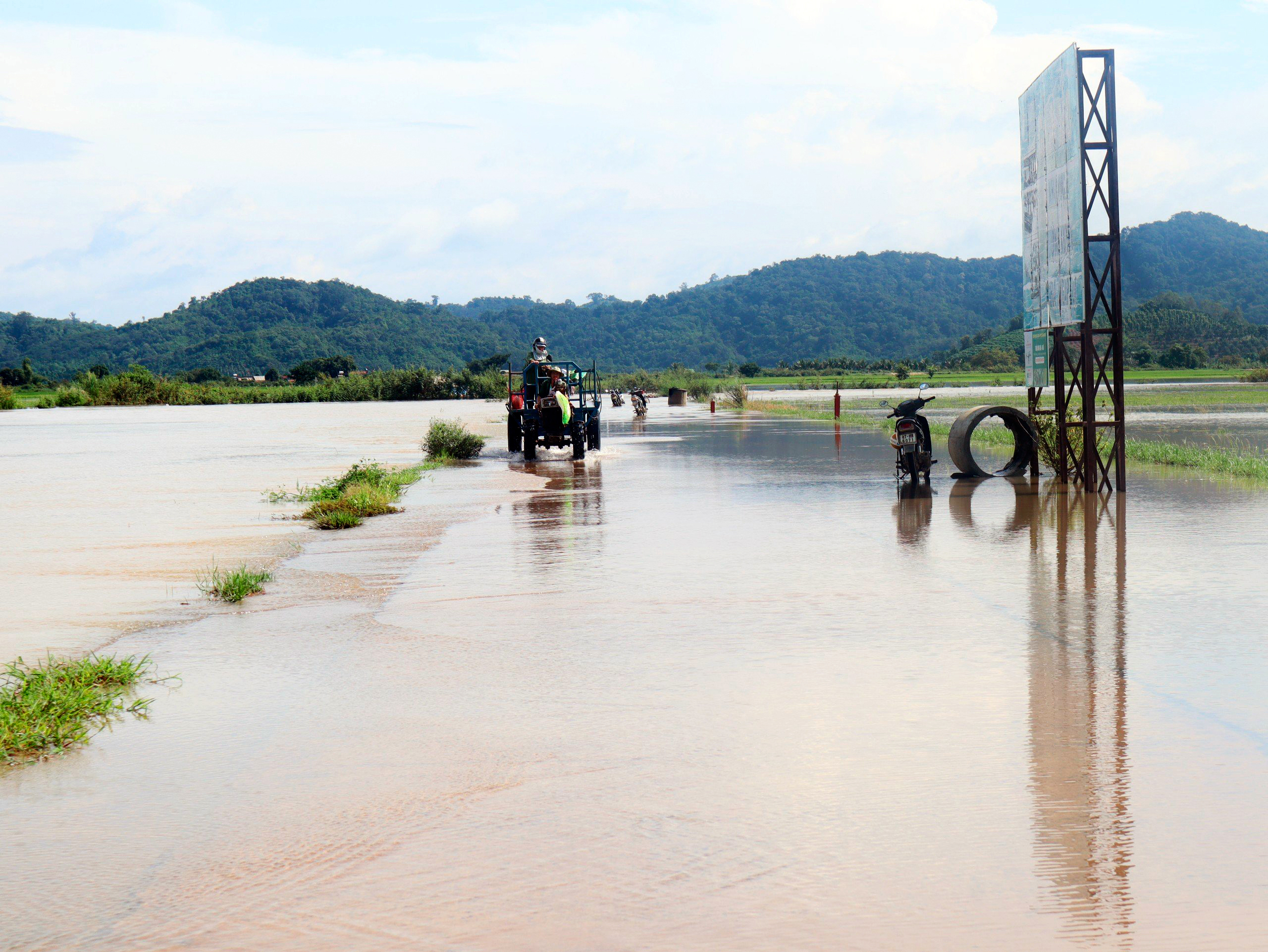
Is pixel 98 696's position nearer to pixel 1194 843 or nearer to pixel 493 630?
pixel 493 630

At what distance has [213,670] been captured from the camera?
7.46m

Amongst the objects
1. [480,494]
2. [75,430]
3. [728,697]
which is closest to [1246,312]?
[75,430]

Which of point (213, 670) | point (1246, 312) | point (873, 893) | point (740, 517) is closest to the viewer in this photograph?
point (873, 893)

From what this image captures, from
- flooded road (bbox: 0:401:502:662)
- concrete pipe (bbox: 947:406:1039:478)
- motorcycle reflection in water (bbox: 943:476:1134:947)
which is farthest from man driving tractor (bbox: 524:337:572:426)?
motorcycle reflection in water (bbox: 943:476:1134:947)

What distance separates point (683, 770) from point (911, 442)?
13.5m

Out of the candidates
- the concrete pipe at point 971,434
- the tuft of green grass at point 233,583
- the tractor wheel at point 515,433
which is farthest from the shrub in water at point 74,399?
the tuft of green grass at point 233,583

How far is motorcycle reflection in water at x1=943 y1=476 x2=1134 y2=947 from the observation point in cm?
414

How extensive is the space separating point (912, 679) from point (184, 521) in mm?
11941

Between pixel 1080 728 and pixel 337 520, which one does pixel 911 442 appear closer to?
pixel 337 520

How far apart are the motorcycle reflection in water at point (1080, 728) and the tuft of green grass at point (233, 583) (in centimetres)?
606

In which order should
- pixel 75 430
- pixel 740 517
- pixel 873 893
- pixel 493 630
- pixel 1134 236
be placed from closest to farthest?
pixel 873 893 < pixel 493 630 < pixel 740 517 < pixel 75 430 < pixel 1134 236

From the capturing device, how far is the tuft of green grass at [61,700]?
593 centimetres

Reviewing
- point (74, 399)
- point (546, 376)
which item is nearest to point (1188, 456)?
point (546, 376)

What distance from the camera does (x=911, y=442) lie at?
1816 centimetres
